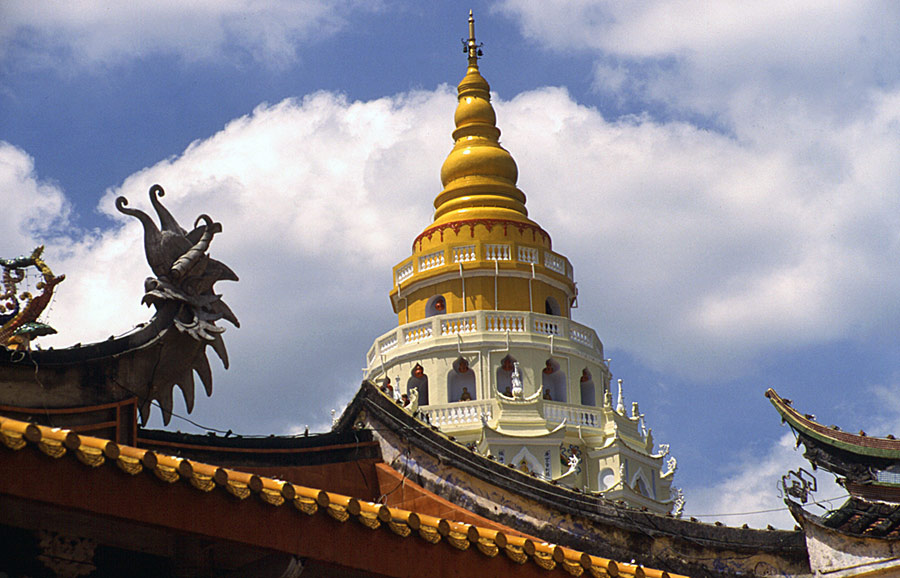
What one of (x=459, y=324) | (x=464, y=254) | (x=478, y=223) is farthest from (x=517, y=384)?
(x=478, y=223)

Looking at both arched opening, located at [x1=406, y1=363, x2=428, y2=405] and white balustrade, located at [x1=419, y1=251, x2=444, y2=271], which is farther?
white balustrade, located at [x1=419, y1=251, x2=444, y2=271]

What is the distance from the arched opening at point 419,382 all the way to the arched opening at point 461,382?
2.67ft

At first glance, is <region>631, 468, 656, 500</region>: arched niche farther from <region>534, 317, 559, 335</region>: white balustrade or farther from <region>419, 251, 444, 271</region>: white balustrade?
<region>419, 251, 444, 271</region>: white balustrade

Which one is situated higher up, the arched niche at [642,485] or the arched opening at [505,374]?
the arched opening at [505,374]

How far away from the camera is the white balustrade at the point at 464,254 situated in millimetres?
46875

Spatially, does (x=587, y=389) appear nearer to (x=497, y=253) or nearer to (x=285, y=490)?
(x=497, y=253)

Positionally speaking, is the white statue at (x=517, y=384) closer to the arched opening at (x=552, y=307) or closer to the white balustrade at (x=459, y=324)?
the white balustrade at (x=459, y=324)

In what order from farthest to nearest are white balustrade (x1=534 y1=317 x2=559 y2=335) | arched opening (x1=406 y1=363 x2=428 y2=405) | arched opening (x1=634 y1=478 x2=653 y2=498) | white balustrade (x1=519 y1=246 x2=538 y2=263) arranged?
1. white balustrade (x1=519 y1=246 x2=538 y2=263)
2. white balustrade (x1=534 y1=317 x2=559 y2=335)
3. arched opening (x1=406 y1=363 x2=428 y2=405)
4. arched opening (x1=634 y1=478 x2=653 y2=498)

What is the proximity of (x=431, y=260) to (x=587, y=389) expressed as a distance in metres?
7.20

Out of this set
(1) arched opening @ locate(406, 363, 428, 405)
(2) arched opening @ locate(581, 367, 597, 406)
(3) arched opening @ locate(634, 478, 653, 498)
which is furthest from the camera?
(2) arched opening @ locate(581, 367, 597, 406)

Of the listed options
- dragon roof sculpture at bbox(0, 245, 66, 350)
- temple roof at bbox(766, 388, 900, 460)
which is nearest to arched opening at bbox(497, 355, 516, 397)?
temple roof at bbox(766, 388, 900, 460)

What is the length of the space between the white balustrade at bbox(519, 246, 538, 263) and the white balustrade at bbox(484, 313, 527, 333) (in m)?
2.93

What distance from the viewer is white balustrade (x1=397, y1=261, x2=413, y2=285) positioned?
48.1 m

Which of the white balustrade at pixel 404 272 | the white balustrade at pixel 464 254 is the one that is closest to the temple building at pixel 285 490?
the white balustrade at pixel 464 254
